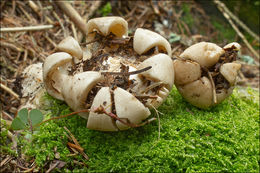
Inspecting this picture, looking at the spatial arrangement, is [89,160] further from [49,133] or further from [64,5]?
[64,5]

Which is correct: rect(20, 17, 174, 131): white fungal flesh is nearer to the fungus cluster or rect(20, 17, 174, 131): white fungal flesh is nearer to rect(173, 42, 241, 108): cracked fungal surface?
the fungus cluster

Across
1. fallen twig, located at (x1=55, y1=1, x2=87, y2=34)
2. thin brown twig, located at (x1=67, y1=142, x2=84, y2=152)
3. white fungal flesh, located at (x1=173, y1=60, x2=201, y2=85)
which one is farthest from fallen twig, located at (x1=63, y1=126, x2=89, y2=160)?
fallen twig, located at (x1=55, y1=1, x2=87, y2=34)

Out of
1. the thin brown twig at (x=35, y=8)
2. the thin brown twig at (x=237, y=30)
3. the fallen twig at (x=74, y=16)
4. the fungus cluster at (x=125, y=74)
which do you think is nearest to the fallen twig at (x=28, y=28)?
the fallen twig at (x=74, y=16)

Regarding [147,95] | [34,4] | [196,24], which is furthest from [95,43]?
[196,24]

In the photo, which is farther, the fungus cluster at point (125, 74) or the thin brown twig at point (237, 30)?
the thin brown twig at point (237, 30)

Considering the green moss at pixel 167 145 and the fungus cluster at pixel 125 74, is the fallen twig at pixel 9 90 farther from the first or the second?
the green moss at pixel 167 145
